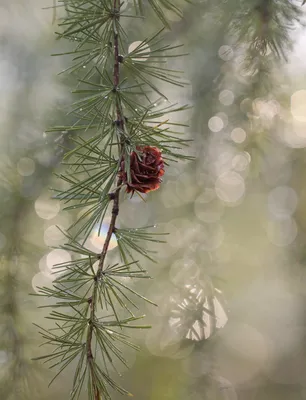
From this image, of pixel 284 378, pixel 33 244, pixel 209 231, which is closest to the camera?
pixel 33 244

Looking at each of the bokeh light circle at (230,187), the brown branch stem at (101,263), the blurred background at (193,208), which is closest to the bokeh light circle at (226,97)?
the blurred background at (193,208)

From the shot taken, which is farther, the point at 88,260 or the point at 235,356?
the point at 235,356

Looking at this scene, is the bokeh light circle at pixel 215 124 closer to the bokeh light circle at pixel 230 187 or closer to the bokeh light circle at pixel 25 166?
the bokeh light circle at pixel 230 187

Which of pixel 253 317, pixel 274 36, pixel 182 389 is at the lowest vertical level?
pixel 182 389

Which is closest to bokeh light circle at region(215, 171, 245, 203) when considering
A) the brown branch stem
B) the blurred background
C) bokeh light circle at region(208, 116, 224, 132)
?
the blurred background

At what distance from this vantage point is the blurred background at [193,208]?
0.49m

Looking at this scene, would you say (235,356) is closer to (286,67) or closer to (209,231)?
(209,231)

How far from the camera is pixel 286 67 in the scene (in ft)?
1.73

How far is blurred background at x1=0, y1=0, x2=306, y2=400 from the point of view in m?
0.49

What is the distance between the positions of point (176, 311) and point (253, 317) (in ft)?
1.10

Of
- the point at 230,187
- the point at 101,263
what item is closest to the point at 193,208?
the point at 230,187

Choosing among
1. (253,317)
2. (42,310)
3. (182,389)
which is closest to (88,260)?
(42,310)

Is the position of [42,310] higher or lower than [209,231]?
lower

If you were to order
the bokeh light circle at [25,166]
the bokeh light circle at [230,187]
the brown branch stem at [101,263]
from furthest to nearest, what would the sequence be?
the bokeh light circle at [230,187] < the bokeh light circle at [25,166] < the brown branch stem at [101,263]
